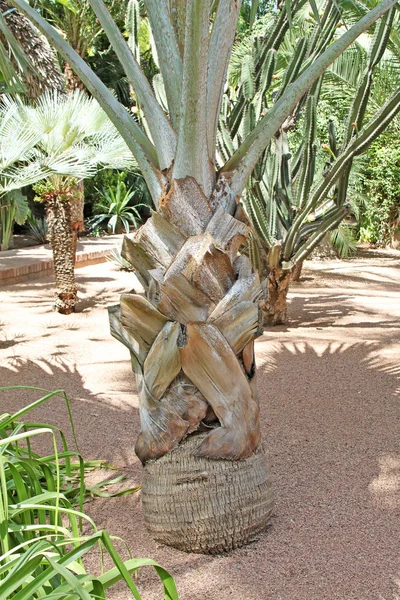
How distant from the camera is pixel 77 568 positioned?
150cm

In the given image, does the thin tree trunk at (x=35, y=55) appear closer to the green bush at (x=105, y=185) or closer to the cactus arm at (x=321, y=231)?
the green bush at (x=105, y=185)

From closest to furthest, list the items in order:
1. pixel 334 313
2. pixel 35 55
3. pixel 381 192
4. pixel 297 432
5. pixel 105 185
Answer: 1. pixel 297 432
2. pixel 334 313
3. pixel 35 55
4. pixel 381 192
5. pixel 105 185

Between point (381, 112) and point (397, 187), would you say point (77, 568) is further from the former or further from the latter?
point (397, 187)

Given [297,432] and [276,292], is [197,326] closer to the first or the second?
[297,432]

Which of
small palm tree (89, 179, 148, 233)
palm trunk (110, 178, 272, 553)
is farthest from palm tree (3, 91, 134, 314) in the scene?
small palm tree (89, 179, 148, 233)

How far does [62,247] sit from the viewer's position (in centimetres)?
688

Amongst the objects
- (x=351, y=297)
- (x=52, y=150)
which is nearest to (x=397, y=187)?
(x=351, y=297)

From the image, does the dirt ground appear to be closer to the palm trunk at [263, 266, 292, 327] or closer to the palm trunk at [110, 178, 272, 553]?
the palm trunk at [110, 178, 272, 553]

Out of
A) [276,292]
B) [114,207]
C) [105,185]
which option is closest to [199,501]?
[276,292]

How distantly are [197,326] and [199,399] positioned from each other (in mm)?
264

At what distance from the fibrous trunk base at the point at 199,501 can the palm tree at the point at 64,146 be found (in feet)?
11.8

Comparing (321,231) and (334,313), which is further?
(334,313)

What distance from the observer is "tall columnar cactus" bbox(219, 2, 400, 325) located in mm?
5137

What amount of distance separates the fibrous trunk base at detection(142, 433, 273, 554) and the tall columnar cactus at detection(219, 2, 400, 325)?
11.3 feet
